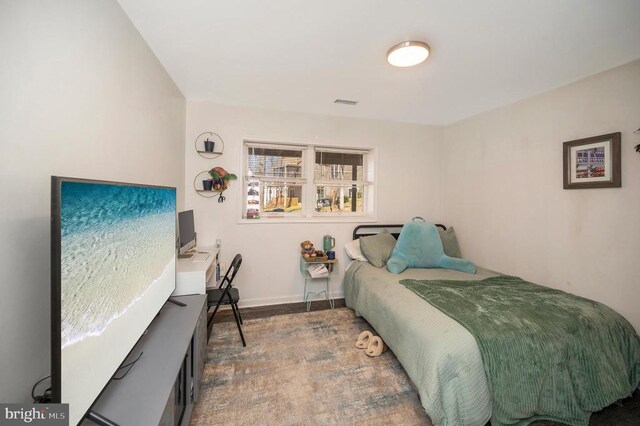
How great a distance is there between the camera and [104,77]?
4.32 feet

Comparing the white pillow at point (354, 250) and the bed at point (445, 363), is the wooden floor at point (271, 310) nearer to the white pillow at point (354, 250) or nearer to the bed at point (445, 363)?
the white pillow at point (354, 250)

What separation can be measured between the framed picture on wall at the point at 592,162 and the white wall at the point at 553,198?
48 mm

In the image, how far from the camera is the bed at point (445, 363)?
4.71 feet

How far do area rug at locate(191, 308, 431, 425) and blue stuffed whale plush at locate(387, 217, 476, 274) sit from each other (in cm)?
94

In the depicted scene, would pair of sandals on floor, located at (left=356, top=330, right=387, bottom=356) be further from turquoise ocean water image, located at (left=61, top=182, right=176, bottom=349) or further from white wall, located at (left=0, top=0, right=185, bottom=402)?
white wall, located at (left=0, top=0, right=185, bottom=402)

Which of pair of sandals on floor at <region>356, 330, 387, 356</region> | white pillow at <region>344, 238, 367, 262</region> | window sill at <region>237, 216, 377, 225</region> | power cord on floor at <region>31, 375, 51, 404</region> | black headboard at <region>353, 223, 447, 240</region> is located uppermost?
window sill at <region>237, 216, 377, 225</region>

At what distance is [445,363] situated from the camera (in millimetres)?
1485

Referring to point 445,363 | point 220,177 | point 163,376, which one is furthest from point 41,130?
point 445,363

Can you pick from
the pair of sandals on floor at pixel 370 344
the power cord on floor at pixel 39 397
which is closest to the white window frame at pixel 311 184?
the pair of sandals on floor at pixel 370 344

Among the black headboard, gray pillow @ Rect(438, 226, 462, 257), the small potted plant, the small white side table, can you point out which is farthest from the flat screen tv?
gray pillow @ Rect(438, 226, 462, 257)

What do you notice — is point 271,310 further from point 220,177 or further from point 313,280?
point 220,177

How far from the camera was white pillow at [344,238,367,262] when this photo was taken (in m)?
3.16

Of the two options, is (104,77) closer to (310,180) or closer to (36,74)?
(36,74)

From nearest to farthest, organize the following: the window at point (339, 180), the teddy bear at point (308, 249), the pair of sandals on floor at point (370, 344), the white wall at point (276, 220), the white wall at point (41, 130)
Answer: the white wall at point (41, 130), the pair of sandals on floor at point (370, 344), the white wall at point (276, 220), the teddy bear at point (308, 249), the window at point (339, 180)
